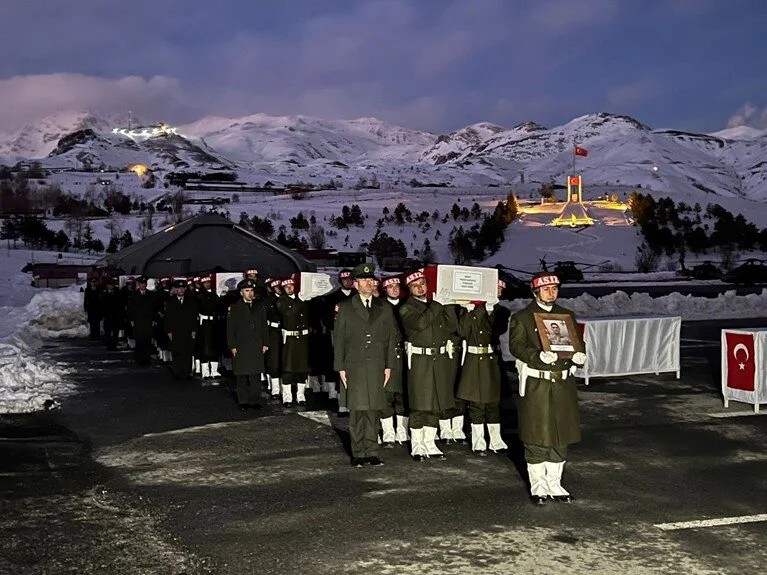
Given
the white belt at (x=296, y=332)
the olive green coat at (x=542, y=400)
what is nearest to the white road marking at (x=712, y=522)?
the olive green coat at (x=542, y=400)

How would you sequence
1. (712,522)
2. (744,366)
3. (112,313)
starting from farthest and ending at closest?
(112,313) → (744,366) → (712,522)

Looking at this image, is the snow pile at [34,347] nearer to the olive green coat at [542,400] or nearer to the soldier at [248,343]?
the soldier at [248,343]

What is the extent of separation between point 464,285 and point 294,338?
4016 millimetres

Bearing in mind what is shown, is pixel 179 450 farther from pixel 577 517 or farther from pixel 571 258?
pixel 571 258

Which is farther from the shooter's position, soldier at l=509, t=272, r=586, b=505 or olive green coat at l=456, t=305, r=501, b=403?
olive green coat at l=456, t=305, r=501, b=403

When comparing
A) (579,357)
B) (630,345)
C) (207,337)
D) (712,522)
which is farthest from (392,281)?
(207,337)

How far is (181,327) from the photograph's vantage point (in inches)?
570

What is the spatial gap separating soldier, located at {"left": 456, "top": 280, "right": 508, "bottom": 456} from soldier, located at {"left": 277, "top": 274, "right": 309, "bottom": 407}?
3.64 meters

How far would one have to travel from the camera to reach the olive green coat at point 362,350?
816cm

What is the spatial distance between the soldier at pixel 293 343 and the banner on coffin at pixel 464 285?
12.2 ft

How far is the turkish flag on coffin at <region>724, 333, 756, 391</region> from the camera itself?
1104cm

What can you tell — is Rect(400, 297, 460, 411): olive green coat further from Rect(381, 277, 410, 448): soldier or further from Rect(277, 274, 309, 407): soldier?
Rect(277, 274, 309, 407): soldier

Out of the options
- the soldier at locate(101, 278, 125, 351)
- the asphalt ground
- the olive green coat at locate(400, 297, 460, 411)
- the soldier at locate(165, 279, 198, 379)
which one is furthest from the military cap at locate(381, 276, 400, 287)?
the soldier at locate(101, 278, 125, 351)

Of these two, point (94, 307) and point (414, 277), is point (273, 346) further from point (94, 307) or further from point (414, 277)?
point (94, 307)
